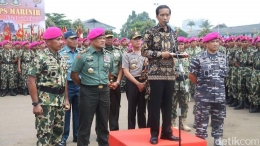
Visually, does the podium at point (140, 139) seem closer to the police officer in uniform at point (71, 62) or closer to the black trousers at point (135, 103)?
the black trousers at point (135, 103)

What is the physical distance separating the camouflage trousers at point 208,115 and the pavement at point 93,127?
74 cm

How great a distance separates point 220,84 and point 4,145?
390cm

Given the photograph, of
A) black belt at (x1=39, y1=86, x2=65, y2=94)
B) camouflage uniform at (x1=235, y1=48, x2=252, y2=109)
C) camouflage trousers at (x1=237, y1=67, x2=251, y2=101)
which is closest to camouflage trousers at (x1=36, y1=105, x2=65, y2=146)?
black belt at (x1=39, y1=86, x2=65, y2=94)

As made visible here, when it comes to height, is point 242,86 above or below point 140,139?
above

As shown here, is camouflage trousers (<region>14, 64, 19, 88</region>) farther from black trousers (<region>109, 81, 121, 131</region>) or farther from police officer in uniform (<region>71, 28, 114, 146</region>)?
police officer in uniform (<region>71, 28, 114, 146</region>)

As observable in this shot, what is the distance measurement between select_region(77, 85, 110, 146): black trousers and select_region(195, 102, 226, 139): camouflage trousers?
143cm

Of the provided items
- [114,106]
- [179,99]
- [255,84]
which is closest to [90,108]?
[114,106]

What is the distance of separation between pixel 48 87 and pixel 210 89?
2.37 metres

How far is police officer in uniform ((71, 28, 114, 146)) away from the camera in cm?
481

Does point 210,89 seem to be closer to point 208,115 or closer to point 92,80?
point 208,115

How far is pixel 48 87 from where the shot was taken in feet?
13.8

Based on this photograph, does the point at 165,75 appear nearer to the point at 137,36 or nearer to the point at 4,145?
the point at 137,36

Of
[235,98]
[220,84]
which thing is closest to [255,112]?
[235,98]

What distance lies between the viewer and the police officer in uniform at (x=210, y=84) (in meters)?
5.01
